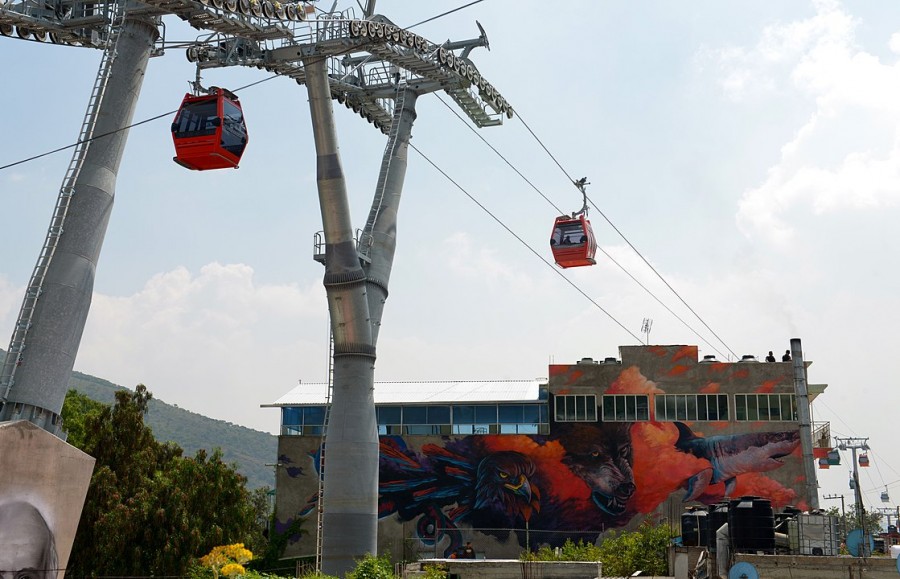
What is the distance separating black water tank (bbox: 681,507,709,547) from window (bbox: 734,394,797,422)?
65.8 ft

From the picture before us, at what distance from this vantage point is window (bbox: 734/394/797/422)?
56219 mm

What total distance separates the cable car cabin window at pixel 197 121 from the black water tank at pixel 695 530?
65.5 ft

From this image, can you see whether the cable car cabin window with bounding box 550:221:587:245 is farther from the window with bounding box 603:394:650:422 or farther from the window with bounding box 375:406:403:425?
the window with bounding box 375:406:403:425

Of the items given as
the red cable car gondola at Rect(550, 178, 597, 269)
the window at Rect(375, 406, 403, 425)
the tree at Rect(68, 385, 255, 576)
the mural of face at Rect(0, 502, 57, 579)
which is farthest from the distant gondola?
the window at Rect(375, 406, 403, 425)

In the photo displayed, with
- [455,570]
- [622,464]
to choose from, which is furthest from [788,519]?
[622,464]

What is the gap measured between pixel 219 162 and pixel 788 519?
1956 cm

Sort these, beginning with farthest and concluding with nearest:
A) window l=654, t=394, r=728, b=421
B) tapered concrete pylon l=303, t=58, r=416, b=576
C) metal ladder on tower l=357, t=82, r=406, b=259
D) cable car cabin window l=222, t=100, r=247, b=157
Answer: window l=654, t=394, r=728, b=421 < metal ladder on tower l=357, t=82, r=406, b=259 < tapered concrete pylon l=303, t=58, r=416, b=576 < cable car cabin window l=222, t=100, r=247, b=157

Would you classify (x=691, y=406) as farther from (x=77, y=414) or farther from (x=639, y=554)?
(x=77, y=414)

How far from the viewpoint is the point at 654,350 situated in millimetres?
57781

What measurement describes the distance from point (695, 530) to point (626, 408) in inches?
832

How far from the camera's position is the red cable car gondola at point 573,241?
37375 millimetres

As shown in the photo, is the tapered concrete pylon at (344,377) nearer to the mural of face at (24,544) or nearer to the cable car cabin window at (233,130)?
the cable car cabin window at (233,130)

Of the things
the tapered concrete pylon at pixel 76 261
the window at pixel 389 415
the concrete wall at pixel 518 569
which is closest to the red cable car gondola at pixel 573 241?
the concrete wall at pixel 518 569

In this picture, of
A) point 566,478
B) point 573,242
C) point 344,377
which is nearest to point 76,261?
point 344,377
